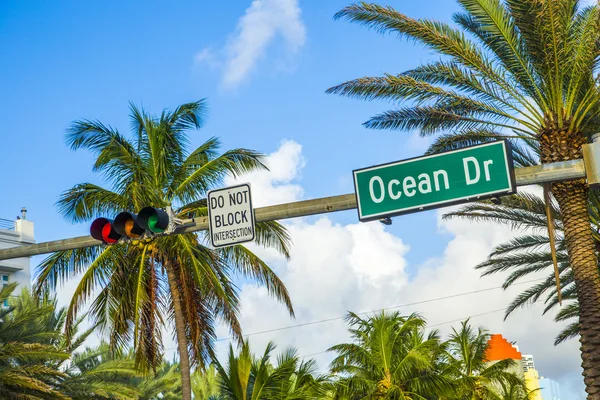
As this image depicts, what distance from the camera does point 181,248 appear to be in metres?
22.3

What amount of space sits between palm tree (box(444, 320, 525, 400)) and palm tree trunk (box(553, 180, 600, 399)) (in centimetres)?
1098

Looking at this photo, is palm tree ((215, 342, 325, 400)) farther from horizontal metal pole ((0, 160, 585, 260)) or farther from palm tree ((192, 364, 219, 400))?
palm tree ((192, 364, 219, 400))

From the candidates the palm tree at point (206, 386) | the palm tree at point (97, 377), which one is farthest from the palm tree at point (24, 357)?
the palm tree at point (206, 386)

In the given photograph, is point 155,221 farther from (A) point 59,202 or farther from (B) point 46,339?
(B) point 46,339

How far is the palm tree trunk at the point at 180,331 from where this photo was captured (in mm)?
22062

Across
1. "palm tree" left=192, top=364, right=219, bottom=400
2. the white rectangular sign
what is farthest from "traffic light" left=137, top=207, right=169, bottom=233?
"palm tree" left=192, top=364, right=219, bottom=400

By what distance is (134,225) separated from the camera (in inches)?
382

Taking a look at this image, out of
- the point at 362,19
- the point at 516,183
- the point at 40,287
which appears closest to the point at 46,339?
the point at 40,287

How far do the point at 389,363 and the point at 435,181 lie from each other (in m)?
20.9

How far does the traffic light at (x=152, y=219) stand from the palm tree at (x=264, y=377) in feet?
53.2

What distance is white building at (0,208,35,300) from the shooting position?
2203 inches

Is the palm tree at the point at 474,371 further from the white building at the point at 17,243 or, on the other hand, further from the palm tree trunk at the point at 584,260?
the white building at the point at 17,243

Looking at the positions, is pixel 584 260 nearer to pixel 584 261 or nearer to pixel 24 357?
pixel 584 261

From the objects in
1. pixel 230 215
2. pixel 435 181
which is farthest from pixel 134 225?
pixel 435 181
